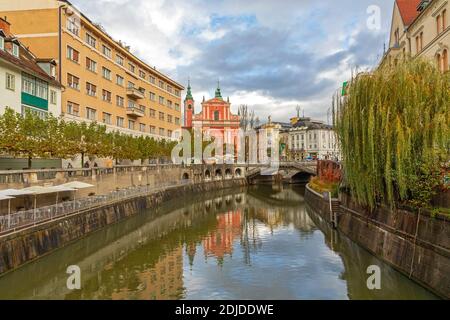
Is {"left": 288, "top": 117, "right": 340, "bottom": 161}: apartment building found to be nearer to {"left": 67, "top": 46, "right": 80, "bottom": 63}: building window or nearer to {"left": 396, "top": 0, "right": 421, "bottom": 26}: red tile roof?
{"left": 396, "top": 0, "right": 421, "bottom": 26}: red tile roof

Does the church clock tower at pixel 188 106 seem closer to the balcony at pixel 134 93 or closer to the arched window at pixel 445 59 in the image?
the balcony at pixel 134 93

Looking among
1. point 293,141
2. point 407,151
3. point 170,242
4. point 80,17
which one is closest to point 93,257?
point 170,242

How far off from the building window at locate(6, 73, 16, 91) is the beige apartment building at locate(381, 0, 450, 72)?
93.3ft

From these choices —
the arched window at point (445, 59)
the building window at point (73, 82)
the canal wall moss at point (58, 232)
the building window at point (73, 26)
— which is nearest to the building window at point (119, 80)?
the building window at point (73, 82)

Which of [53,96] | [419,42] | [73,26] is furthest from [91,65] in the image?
[419,42]

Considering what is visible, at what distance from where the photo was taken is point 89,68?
49812 mm

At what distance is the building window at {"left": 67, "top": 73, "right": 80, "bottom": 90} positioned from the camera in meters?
44.5

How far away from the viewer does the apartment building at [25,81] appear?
106ft

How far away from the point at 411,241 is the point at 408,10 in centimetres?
3019

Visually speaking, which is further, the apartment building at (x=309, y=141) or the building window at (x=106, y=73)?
the apartment building at (x=309, y=141)

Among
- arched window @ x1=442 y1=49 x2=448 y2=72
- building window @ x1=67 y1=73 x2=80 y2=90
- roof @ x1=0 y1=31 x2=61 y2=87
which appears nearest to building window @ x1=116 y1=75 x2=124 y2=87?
building window @ x1=67 y1=73 x2=80 y2=90

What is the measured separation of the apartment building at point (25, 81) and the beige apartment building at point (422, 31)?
1114 inches
